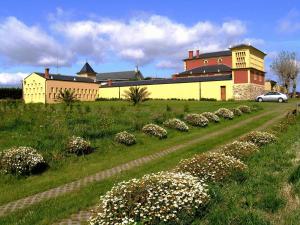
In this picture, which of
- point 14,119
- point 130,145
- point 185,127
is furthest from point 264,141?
point 14,119

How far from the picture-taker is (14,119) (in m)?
18.2

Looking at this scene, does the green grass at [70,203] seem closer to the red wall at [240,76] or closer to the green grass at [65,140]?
the green grass at [65,140]

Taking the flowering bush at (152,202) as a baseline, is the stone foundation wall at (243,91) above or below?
above

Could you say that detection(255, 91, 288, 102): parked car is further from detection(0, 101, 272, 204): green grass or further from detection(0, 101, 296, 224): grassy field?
detection(0, 101, 272, 204): green grass

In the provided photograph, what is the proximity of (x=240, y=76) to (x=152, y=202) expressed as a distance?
50970 millimetres

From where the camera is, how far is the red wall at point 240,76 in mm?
55312

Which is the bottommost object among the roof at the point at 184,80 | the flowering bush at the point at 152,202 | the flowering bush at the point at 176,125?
the flowering bush at the point at 152,202

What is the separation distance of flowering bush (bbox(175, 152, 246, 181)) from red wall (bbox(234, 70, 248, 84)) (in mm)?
47074

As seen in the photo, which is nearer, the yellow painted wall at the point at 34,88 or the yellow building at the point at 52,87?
the yellow building at the point at 52,87

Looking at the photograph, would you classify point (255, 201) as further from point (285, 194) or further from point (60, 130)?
point (60, 130)

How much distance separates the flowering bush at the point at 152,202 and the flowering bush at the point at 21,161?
6.21 m

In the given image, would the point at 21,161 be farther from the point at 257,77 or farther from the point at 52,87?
the point at 52,87

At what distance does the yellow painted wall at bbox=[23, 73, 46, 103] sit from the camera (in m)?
62.5

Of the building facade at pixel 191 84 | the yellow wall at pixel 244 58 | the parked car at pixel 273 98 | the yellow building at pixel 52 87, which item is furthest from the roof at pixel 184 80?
the parked car at pixel 273 98
